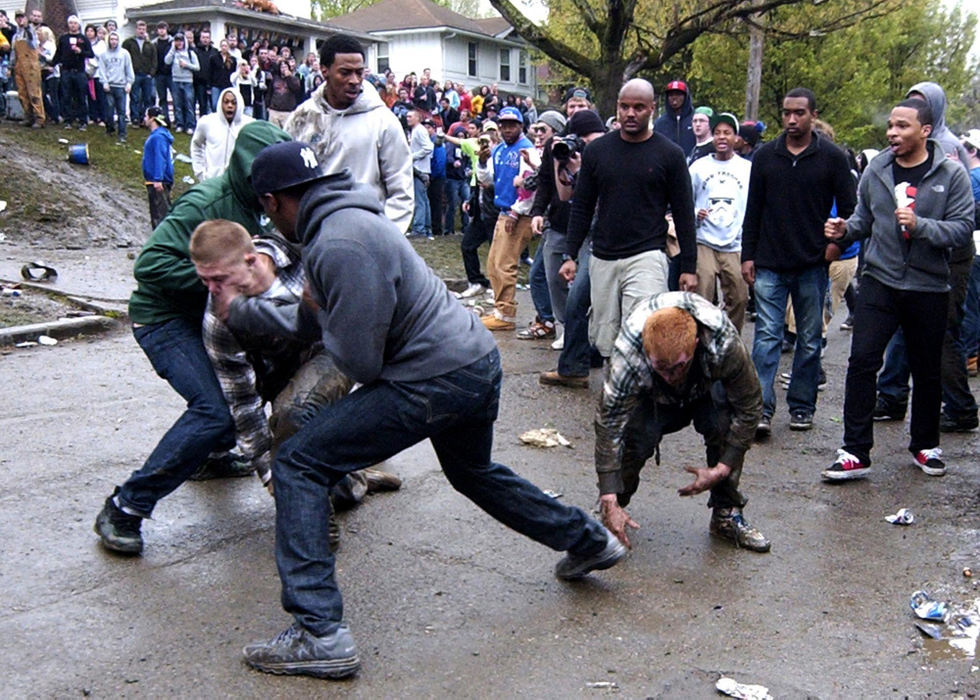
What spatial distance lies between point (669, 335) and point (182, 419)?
6.89 feet

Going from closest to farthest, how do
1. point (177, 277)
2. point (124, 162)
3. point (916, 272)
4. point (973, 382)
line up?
point (177, 277) → point (916, 272) → point (973, 382) → point (124, 162)

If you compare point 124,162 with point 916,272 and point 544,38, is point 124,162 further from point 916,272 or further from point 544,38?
point 916,272

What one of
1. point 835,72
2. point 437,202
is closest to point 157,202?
point 437,202

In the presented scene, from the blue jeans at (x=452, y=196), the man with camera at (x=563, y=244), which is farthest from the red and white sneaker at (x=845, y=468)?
the blue jeans at (x=452, y=196)

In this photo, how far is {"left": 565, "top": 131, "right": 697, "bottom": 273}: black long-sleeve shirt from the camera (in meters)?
6.68

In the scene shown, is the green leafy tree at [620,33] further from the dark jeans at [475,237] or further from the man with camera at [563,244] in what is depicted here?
the man with camera at [563,244]

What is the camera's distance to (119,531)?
4656 millimetres

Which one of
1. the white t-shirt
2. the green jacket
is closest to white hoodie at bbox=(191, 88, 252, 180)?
the white t-shirt

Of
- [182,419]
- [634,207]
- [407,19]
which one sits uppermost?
[407,19]

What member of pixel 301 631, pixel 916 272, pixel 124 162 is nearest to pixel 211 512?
pixel 301 631

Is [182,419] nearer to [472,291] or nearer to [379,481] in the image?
[379,481]

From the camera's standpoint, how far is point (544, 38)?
2006 centimetres

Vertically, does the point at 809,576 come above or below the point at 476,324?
below

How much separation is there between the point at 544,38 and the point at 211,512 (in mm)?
16361
